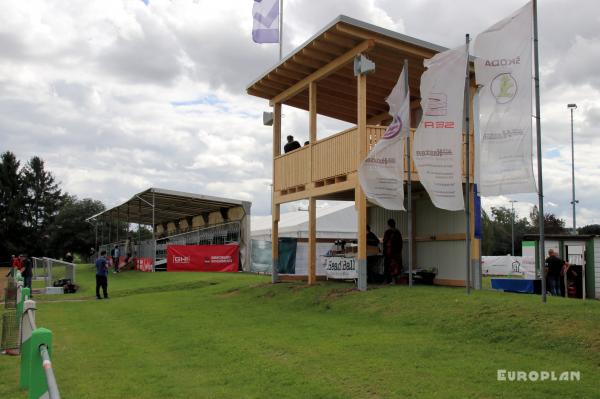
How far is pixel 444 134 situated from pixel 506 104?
5.94ft

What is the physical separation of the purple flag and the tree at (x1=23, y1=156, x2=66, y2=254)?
69.2 metres

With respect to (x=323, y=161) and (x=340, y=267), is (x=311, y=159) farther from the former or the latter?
(x=340, y=267)

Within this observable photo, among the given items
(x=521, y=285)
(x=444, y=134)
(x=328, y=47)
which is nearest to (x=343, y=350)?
(x=444, y=134)

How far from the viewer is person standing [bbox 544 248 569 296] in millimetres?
16266

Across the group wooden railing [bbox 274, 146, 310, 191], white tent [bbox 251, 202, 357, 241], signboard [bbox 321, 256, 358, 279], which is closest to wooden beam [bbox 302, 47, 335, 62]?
wooden railing [bbox 274, 146, 310, 191]

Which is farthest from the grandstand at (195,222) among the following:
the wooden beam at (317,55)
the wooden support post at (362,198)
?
the wooden support post at (362,198)

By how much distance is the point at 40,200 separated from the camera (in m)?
90.0

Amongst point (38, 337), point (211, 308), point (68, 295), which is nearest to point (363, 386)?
point (38, 337)

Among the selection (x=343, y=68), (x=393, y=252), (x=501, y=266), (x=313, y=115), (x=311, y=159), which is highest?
(x=343, y=68)

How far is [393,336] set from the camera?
366 inches

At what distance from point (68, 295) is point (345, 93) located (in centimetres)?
1425

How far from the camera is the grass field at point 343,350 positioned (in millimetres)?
6750

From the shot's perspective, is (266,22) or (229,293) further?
(266,22)

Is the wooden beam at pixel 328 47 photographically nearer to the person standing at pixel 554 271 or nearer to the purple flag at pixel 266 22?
the purple flag at pixel 266 22
